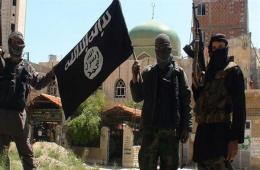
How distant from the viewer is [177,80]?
16.9ft

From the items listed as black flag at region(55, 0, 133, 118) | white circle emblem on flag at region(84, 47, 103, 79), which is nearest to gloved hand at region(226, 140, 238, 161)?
black flag at region(55, 0, 133, 118)

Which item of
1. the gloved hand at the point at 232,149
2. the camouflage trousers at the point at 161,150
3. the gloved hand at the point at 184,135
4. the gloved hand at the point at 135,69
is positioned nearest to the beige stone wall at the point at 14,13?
the gloved hand at the point at 135,69

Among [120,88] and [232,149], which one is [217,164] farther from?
[120,88]

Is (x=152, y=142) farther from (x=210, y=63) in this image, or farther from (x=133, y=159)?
(x=133, y=159)

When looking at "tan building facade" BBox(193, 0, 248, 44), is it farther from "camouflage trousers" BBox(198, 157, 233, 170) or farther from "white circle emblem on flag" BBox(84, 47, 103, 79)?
"camouflage trousers" BBox(198, 157, 233, 170)

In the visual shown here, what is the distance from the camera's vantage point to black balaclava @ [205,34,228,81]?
4934 millimetres

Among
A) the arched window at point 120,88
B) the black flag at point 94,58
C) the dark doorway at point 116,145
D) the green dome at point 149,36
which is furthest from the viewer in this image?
the green dome at point 149,36

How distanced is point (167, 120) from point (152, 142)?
274mm

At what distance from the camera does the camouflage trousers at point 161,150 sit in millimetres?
5004

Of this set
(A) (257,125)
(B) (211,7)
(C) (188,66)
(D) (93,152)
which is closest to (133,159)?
(D) (93,152)

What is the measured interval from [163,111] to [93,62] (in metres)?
1.20

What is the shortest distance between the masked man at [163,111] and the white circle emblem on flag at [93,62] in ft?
2.29

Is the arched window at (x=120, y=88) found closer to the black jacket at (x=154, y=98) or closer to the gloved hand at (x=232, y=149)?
the black jacket at (x=154, y=98)

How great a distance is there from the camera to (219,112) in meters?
4.85
